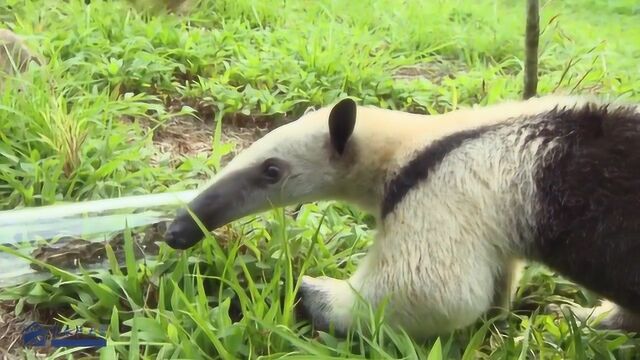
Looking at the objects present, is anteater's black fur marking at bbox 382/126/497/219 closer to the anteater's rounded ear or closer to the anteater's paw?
the anteater's rounded ear

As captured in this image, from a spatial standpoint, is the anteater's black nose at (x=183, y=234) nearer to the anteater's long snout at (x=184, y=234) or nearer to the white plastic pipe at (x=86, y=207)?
the anteater's long snout at (x=184, y=234)

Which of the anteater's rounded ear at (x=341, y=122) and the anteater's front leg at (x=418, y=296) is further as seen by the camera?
the anteater's rounded ear at (x=341, y=122)

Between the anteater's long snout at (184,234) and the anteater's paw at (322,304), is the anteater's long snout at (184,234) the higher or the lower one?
the higher one

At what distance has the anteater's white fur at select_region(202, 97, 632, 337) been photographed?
248cm

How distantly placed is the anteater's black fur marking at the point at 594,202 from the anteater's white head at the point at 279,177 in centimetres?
63

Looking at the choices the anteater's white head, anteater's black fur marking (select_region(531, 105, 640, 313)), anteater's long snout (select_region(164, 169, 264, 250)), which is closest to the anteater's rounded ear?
the anteater's white head

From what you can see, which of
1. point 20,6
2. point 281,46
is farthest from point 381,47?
point 20,6

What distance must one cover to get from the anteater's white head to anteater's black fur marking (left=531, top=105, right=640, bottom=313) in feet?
2.07

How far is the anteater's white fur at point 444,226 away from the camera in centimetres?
248

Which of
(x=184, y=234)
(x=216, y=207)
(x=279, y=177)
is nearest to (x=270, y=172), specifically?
(x=279, y=177)

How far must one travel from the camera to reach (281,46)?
5.14 meters

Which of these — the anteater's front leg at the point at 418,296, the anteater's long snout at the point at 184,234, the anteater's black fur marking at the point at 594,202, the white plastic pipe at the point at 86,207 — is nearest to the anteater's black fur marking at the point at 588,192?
the anteater's black fur marking at the point at 594,202

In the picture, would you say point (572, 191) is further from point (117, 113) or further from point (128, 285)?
point (117, 113)

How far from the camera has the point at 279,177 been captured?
9.19 ft
